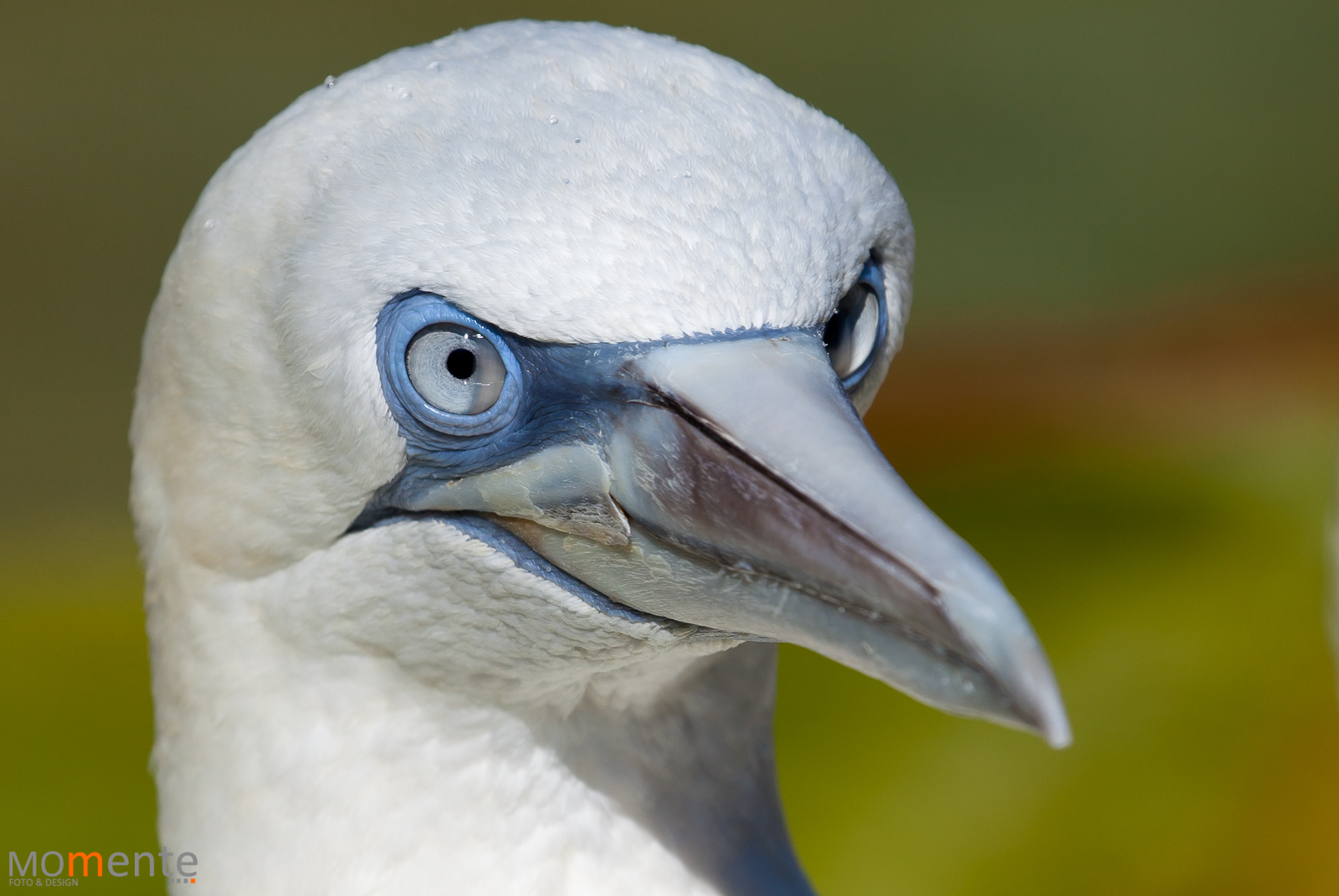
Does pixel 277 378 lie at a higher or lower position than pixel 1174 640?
lower

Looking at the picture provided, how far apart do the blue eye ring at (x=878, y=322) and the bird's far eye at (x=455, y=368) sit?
0.44m

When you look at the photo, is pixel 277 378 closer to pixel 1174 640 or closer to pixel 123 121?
pixel 1174 640

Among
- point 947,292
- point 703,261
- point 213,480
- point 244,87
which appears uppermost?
point 947,292

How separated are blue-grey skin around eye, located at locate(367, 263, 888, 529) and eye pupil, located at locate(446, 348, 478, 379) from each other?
0.03 m

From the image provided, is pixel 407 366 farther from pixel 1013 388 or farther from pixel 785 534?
pixel 1013 388

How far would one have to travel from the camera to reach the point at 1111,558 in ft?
23.2

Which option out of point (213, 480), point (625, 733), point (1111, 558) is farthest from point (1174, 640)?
point (213, 480)

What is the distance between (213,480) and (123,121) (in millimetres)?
8207

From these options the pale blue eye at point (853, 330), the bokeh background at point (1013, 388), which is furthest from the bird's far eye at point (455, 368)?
the bokeh background at point (1013, 388)

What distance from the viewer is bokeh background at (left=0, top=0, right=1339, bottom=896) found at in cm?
577

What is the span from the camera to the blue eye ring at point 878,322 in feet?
5.45

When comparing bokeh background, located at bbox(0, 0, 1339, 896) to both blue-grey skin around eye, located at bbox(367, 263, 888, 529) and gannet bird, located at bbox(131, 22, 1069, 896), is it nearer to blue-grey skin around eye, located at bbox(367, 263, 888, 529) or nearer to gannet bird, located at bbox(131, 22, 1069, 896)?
gannet bird, located at bbox(131, 22, 1069, 896)

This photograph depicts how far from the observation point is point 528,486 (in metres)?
1.57

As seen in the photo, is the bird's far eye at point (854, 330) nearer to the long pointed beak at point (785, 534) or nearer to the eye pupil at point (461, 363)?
the long pointed beak at point (785, 534)
